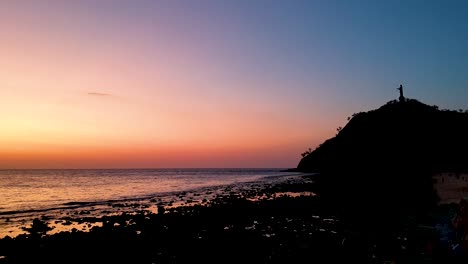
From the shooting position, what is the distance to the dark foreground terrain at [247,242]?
16.2 metres

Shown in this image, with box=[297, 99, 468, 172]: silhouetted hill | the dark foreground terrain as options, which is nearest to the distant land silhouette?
box=[297, 99, 468, 172]: silhouetted hill

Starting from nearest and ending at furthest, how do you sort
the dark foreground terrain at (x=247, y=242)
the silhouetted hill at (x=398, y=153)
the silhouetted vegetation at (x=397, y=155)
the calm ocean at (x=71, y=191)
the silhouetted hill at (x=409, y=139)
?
the dark foreground terrain at (x=247, y=242)
the silhouetted vegetation at (x=397, y=155)
the silhouetted hill at (x=398, y=153)
the calm ocean at (x=71, y=191)
the silhouetted hill at (x=409, y=139)

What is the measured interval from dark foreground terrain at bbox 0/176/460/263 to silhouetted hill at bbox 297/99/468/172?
1217 inches

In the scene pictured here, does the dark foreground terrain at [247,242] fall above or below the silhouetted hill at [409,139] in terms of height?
below

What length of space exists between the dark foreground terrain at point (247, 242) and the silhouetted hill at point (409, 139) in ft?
101

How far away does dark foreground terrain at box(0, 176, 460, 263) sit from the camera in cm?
1617

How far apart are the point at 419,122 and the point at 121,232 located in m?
51.8

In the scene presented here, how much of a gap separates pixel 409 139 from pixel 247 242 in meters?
46.5

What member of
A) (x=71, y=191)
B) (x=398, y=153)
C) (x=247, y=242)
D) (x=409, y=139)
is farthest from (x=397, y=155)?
(x=71, y=191)

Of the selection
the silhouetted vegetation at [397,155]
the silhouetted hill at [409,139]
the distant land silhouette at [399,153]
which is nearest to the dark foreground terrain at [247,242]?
the silhouetted vegetation at [397,155]

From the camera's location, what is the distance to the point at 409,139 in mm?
56688

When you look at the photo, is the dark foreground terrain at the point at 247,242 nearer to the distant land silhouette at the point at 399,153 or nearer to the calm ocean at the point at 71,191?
the distant land silhouette at the point at 399,153

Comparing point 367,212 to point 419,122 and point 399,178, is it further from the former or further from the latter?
point 419,122

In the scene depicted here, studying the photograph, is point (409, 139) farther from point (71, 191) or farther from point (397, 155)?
point (71, 191)
